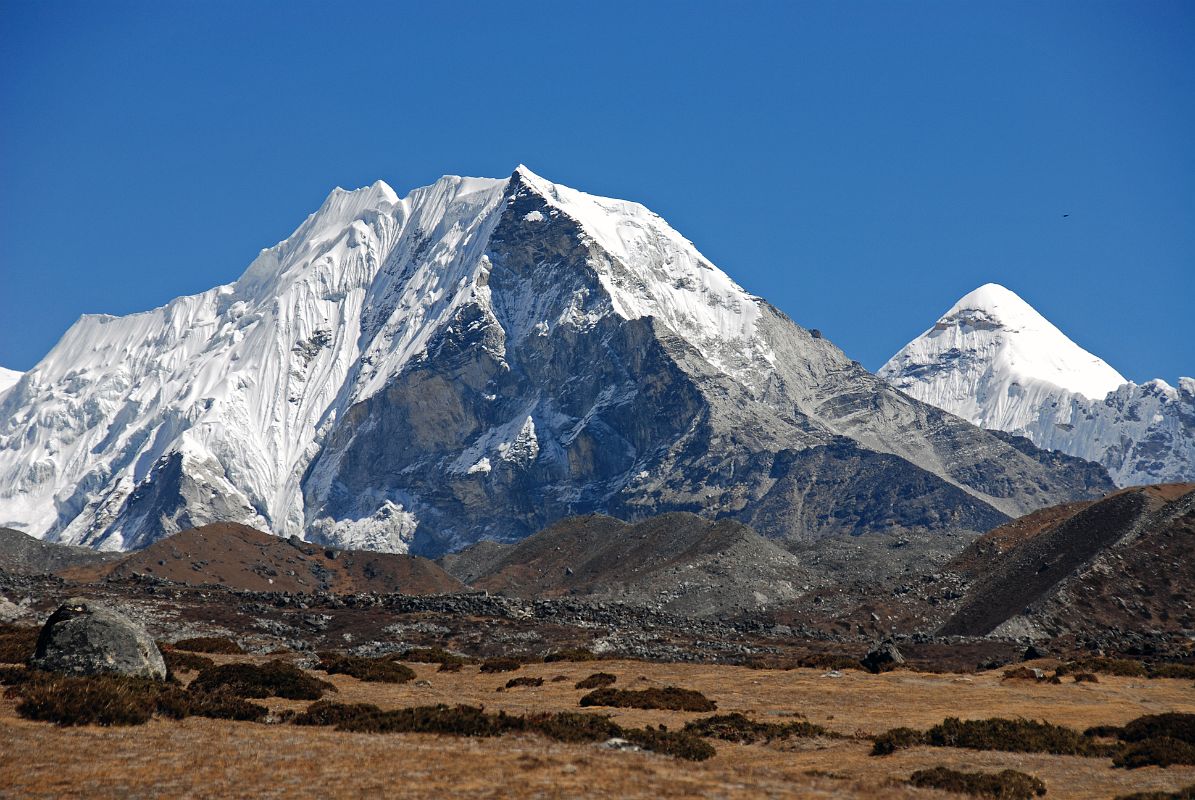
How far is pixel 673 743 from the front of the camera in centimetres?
3891

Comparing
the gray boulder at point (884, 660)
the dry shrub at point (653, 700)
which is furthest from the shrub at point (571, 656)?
the dry shrub at point (653, 700)

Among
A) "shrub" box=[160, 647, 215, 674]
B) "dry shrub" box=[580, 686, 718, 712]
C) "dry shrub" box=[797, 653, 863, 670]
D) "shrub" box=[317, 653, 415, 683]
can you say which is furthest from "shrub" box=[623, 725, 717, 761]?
A: "dry shrub" box=[797, 653, 863, 670]

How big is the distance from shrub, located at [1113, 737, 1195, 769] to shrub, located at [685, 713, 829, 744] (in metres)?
9.65

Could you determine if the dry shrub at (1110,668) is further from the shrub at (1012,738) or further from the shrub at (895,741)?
the shrub at (895,741)

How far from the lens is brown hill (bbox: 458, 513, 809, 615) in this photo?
151 metres

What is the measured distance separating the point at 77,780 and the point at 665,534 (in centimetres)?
15682

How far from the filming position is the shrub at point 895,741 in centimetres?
4066

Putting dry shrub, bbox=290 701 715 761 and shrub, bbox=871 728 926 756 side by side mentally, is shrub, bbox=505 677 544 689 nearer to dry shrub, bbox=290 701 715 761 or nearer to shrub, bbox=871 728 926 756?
dry shrub, bbox=290 701 715 761

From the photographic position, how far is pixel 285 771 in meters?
33.1

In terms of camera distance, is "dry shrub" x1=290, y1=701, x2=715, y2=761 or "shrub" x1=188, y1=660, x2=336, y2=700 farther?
"shrub" x1=188, y1=660, x2=336, y2=700

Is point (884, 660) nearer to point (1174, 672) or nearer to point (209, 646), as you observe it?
point (1174, 672)

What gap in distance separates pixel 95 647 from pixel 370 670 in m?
15.0

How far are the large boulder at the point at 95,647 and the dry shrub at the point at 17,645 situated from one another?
3.29 meters

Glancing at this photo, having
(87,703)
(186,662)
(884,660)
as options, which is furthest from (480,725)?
(884,660)
